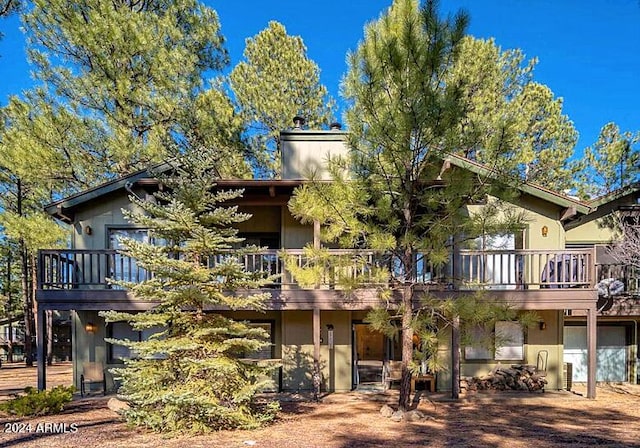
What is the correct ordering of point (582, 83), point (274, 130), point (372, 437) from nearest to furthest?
point (372, 437) → point (582, 83) → point (274, 130)

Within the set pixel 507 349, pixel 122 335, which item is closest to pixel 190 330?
pixel 122 335

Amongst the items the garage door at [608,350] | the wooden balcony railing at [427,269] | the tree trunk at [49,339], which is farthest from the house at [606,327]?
the tree trunk at [49,339]

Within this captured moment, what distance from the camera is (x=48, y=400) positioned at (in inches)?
327

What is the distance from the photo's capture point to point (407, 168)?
25.5ft

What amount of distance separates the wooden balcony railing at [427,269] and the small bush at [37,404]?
2239 mm

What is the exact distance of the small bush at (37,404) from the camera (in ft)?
26.5

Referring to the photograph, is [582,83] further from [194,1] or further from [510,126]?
[194,1]

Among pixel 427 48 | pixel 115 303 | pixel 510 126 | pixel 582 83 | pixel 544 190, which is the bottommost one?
pixel 115 303

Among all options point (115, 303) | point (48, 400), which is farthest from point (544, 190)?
point (48, 400)

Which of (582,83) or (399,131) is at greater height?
(582,83)

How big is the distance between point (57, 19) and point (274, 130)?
8.52 metres

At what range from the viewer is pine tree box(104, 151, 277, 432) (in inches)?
279

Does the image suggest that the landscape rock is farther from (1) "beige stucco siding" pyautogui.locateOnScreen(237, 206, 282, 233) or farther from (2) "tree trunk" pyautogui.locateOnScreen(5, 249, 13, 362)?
(2) "tree trunk" pyautogui.locateOnScreen(5, 249, 13, 362)

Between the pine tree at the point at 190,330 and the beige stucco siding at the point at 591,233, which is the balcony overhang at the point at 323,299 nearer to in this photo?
the pine tree at the point at 190,330
